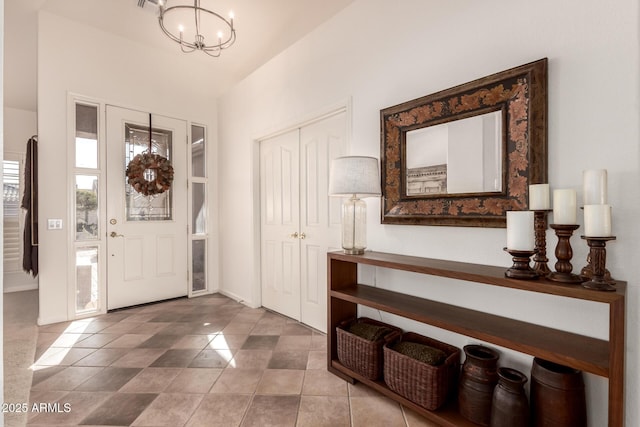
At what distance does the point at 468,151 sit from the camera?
1.83 metres

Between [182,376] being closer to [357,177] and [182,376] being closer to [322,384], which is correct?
[322,384]

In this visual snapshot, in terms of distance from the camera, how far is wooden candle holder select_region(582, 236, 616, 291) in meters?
1.21

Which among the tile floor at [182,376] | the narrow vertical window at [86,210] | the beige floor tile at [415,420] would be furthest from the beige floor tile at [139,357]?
the beige floor tile at [415,420]

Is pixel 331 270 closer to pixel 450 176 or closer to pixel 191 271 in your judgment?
pixel 450 176

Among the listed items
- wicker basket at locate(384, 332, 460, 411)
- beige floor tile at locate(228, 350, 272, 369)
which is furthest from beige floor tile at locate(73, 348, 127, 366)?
wicker basket at locate(384, 332, 460, 411)

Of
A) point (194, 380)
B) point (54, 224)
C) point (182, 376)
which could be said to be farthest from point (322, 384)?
point (54, 224)

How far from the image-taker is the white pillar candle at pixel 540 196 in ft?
4.85

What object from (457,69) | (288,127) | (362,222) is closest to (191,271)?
(288,127)

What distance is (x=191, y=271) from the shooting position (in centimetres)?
418

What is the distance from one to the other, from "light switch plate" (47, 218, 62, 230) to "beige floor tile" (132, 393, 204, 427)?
7.73 ft

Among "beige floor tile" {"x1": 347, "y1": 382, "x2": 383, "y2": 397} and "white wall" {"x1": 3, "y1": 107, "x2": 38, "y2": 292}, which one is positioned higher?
"white wall" {"x1": 3, "y1": 107, "x2": 38, "y2": 292}

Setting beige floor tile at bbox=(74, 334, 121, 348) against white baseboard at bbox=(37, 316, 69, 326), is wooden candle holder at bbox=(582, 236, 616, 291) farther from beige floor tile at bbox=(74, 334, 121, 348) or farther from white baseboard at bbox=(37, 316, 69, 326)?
white baseboard at bbox=(37, 316, 69, 326)

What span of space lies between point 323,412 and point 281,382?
0.42m

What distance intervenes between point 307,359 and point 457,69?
7.63 feet
